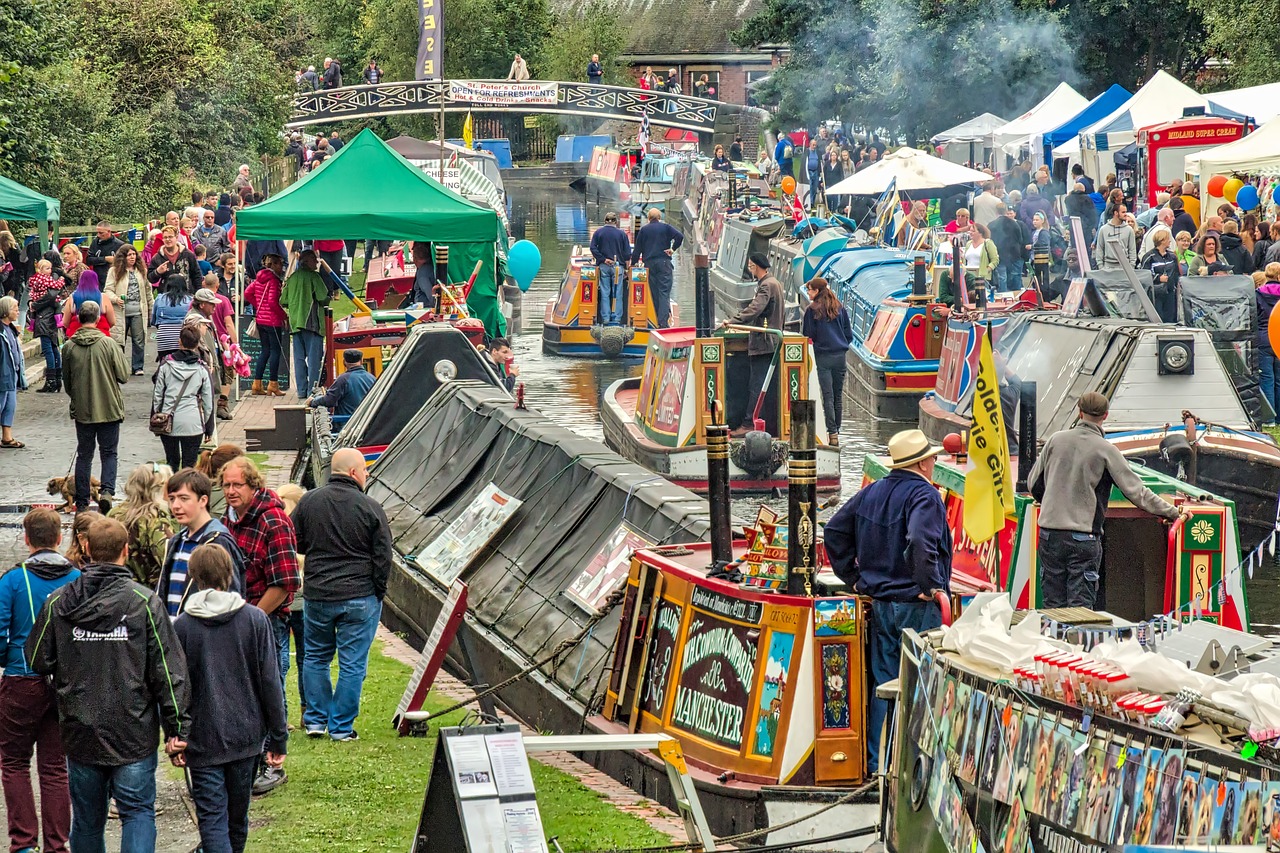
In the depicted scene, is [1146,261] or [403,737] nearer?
[403,737]

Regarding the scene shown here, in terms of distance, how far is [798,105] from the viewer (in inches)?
2138

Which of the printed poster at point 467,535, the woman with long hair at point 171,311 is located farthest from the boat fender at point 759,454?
the woman with long hair at point 171,311

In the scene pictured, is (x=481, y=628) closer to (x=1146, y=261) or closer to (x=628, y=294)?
(x=1146, y=261)

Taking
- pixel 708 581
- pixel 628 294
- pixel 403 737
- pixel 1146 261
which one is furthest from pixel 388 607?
pixel 628 294

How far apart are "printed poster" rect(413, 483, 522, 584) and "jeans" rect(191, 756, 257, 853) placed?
5.10 m

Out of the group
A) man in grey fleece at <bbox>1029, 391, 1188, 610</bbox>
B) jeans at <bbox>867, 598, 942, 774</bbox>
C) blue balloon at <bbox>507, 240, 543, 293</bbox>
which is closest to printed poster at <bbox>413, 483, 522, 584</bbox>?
man in grey fleece at <bbox>1029, 391, 1188, 610</bbox>

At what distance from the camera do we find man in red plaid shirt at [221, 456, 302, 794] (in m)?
8.84

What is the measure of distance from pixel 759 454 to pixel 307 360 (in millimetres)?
6751

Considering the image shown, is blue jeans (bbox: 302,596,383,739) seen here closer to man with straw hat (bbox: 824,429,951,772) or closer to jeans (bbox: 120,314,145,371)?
man with straw hat (bbox: 824,429,951,772)

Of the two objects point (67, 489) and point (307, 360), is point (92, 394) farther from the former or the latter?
point (307, 360)

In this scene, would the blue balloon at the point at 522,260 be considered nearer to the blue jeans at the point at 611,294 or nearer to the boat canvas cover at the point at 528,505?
the blue jeans at the point at 611,294

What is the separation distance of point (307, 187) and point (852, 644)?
12333 mm

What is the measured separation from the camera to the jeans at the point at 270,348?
843 inches

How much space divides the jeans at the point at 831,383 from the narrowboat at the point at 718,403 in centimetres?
21
